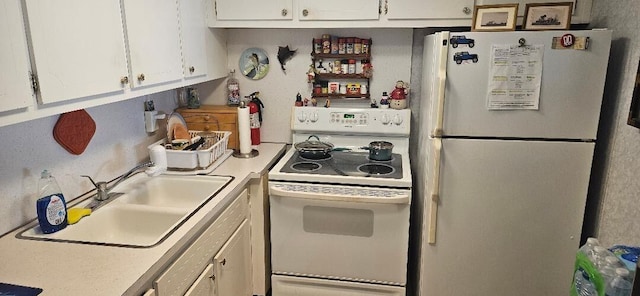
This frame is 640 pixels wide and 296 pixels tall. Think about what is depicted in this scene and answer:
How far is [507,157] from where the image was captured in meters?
1.94

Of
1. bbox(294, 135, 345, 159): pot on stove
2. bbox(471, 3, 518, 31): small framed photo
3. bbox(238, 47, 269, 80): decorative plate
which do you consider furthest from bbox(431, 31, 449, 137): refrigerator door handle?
bbox(238, 47, 269, 80): decorative plate

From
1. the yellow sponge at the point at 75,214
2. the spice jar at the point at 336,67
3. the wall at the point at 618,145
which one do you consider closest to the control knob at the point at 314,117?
the spice jar at the point at 336,67

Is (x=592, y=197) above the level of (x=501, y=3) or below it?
below

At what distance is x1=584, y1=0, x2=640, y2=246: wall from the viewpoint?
1.70m

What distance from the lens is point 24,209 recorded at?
5.14 feet

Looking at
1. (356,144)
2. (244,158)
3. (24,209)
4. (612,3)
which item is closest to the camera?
(24,209)

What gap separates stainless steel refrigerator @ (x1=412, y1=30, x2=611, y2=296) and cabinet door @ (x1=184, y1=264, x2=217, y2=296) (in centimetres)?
105

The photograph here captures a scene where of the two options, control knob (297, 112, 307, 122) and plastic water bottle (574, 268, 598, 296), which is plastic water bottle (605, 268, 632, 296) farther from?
control knob (297, 112, 307, 122)

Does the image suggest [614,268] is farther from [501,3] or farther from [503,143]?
[501,3]

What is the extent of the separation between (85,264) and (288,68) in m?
1.77

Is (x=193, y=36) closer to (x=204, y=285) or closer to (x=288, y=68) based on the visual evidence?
(x=288, y=68)

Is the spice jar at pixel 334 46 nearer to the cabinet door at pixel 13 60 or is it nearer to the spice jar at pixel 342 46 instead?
the spice jar at pixel 342 46

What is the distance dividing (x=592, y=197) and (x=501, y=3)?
107cm

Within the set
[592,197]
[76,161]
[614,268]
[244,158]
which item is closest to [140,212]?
[76,161]
